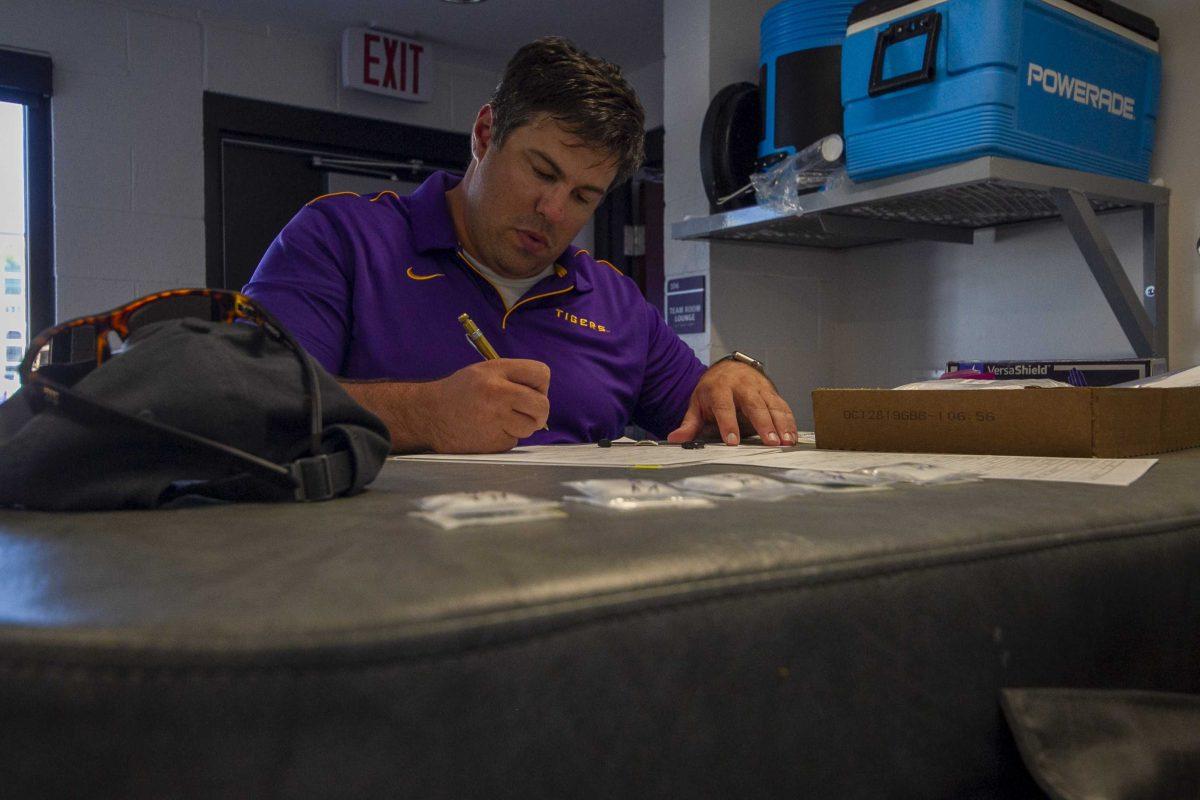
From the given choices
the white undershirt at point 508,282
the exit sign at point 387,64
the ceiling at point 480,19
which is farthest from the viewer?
the exit sign at point 387,64

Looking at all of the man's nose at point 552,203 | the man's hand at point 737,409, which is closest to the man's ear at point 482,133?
the man's nose at point 552,203

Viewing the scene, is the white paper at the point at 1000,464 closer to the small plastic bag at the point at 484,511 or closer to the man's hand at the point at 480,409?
the man's hand at the point at 480,409

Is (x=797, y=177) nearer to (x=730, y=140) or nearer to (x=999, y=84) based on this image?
(x=730, y=140)

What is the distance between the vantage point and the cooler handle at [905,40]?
1.47 metres

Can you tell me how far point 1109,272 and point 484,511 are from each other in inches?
61.3

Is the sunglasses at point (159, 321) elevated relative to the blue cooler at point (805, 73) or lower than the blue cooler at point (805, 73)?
lower

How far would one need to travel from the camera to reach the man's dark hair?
50.3 inches

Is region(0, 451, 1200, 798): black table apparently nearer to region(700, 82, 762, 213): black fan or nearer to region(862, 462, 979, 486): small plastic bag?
region(862, 462, 979, 486): small plastic bag

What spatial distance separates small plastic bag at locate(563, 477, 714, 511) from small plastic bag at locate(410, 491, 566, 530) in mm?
30

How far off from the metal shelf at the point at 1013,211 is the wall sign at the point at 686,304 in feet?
1.13

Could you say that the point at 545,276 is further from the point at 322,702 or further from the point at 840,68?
the point at 322,702

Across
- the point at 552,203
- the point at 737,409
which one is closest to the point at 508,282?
the point at 552,203

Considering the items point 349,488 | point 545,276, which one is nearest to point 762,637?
point 349,488

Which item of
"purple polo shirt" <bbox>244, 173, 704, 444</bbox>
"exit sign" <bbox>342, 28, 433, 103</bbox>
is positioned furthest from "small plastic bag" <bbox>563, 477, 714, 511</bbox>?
"exit sign" <bbox>342, 28, 433, 103</bbox>
